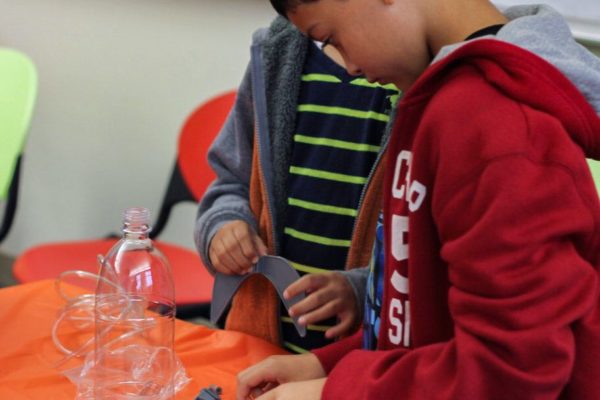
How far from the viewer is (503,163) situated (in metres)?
0.63

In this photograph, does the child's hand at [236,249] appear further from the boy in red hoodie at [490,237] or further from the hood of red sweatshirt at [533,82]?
the hood of red sweatshirt at [533,82]

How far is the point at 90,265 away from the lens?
80.0 inches

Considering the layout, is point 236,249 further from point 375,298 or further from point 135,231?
point 375,298

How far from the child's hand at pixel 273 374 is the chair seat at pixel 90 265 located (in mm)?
924

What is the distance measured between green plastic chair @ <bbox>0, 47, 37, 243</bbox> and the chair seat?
15cm

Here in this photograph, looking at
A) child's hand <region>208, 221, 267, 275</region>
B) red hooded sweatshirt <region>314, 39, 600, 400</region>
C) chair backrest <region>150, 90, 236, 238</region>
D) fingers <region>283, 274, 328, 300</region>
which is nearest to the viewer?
red hooded sweatshirt <region>314, 39, 600, 400</region>

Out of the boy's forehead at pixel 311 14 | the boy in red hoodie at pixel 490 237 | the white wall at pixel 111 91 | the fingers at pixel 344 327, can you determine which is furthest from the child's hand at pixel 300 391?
the white wall at pixel 111 91

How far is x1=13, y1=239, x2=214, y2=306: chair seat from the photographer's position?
75.1 inches

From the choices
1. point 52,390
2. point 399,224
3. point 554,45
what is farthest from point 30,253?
point 554,45

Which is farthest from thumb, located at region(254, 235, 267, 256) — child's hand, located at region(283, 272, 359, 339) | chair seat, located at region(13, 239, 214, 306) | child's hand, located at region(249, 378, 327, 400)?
chair seat, located at region(13, 239, 214, 306)

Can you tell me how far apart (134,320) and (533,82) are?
2.22 feet

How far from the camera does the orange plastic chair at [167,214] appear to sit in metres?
1.98

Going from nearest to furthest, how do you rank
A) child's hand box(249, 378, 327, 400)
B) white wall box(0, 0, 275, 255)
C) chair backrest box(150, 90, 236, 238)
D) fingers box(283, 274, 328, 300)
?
child's hand box(249, 378, 327, 400)
fingers box(283, 274, 328, 300)
chair backrest box(150, 90, 236, 238)
white wall box(0, 0, 275, 255)

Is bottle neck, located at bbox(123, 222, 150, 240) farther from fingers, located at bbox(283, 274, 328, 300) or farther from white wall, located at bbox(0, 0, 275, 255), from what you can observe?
white wall, located at bbox(0, 0, 275, 255)
